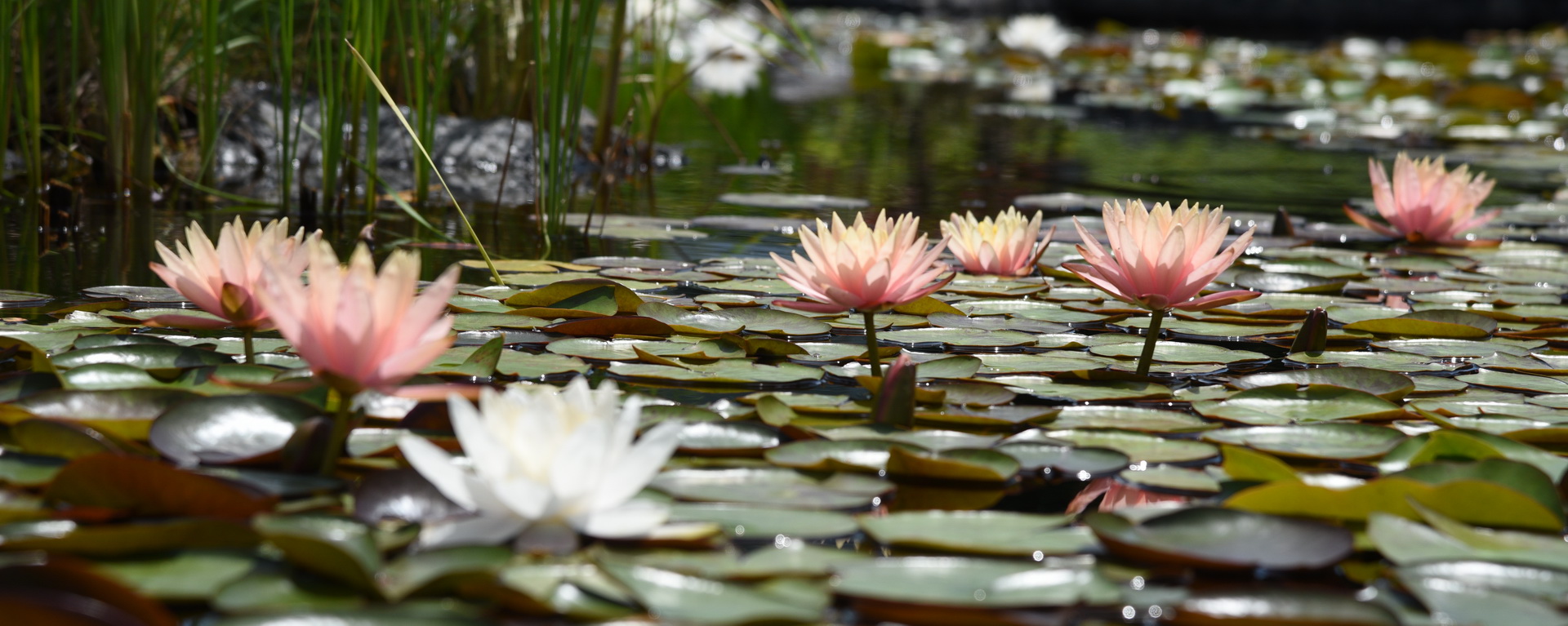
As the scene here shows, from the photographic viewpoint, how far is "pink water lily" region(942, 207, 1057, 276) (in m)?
2.14

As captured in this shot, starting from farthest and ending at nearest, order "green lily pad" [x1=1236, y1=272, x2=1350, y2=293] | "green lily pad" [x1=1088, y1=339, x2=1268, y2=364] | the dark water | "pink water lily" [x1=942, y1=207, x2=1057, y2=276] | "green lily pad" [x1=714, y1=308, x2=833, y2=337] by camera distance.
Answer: the dark water, "green lily pad" [x1=1236, y1=272, x2=1350, y2=293], "pink water lily" [x1=942, y1=207, x2=1057, y2=276], "green lily pad" [x1=714, y1=308, x2=833, y2=337], "green lily pad" [x1=1088, y1=339, x2=1268, y2=364]

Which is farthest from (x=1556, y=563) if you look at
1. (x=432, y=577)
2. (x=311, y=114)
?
(x=311, y=114)

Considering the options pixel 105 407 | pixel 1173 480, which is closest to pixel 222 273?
pixel 105 407

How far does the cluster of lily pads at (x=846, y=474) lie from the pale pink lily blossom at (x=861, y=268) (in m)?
0.10

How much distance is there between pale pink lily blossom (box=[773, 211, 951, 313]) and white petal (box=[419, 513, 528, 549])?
1.82 ft

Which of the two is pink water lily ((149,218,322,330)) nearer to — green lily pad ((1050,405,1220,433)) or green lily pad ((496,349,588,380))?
green lily pad ((496,349,588,380))

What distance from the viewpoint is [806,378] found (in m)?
1.55

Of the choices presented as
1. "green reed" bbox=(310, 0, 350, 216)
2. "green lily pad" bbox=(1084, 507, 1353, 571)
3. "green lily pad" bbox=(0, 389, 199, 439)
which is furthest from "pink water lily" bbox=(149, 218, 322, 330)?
"green reed" bbox=(310, 0, 350, 216)

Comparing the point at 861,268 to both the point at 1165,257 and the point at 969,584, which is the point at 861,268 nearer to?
the point at 1165,257

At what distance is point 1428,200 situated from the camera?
8.83 ft

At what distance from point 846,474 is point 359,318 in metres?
0.45

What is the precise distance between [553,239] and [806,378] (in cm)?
115

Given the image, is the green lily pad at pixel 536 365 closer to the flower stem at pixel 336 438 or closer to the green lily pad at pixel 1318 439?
the flower stem at pixel 336 438

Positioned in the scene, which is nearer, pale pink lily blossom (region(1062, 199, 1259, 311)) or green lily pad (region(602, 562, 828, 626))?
green lily pad (region(602, 562, 828, 626))
